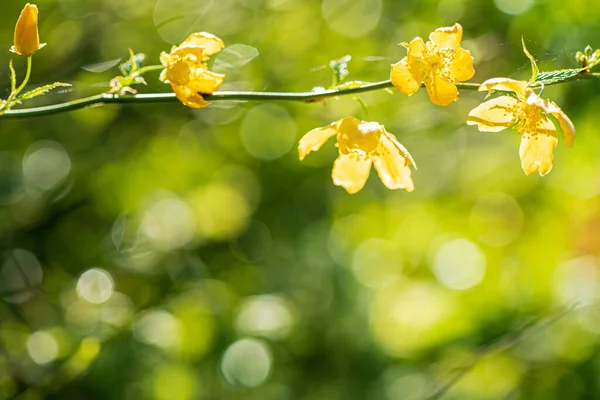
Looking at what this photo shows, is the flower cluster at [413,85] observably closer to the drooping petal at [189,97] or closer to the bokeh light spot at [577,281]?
the drooping petal at [189,97]

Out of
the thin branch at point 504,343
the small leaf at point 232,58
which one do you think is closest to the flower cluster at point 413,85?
the small leaf at point 232,58

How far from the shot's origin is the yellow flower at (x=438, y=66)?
3.02 ft

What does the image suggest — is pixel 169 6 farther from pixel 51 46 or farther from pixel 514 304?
pixel 514 304

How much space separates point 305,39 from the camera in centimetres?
221

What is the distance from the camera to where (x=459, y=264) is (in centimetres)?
246

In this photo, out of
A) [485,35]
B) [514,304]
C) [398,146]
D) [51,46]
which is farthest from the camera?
[514,304]

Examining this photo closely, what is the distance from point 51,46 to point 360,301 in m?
1.18

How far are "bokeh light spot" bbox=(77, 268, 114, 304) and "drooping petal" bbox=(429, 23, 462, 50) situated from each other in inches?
59.2

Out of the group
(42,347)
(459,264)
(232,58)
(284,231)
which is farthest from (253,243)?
(232,58)

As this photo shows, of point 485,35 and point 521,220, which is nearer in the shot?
point 485,35

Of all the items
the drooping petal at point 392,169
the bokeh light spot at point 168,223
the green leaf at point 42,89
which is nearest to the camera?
the green leaf at point 42,89

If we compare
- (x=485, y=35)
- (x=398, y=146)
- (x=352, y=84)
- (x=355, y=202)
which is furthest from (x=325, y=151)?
(x=352, y=84)

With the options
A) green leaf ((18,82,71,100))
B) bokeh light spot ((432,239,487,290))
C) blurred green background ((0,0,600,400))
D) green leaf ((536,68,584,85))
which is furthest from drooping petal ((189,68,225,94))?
bokeh light spot ((432,239,487,290))

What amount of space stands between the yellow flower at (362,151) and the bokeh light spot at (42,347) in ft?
3.62
